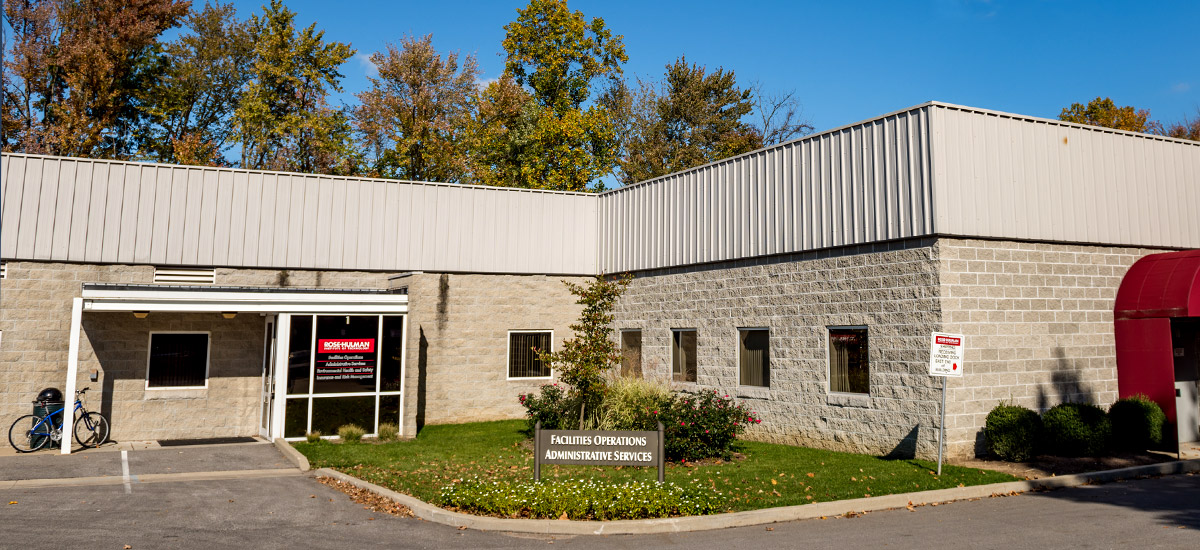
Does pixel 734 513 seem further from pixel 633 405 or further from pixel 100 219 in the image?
pixel 100 219

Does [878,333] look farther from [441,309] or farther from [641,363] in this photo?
[441,309]

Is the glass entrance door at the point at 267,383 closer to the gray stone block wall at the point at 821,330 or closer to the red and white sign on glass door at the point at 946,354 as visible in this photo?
the gray stone block wall at the point at 821,330

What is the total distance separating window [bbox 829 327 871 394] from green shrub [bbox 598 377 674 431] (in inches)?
128

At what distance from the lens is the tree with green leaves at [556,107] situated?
3688cm

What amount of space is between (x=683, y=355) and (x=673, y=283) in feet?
6.04

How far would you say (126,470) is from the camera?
13570mm

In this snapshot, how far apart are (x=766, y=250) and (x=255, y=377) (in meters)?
12.1

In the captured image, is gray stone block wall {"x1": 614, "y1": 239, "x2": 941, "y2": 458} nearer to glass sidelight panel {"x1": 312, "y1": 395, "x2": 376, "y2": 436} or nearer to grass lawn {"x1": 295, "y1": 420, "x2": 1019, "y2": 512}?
grass lawn {"x1": 295, "y1": 420, "x2": 1019, "y2": 512}

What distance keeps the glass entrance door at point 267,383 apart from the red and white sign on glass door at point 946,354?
1332 centimetres

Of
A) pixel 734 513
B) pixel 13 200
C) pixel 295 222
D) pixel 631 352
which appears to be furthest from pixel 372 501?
pixel 13 200

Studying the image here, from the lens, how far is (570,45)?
129ft

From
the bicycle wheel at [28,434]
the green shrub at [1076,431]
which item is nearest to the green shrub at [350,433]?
the bicycle wheel at [28,434]

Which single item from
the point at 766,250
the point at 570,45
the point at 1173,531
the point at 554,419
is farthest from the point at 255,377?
the point at 570,45

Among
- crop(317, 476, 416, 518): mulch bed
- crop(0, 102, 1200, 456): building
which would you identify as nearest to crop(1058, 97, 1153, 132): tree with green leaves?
crop(0, 102, 1200, 456): building
